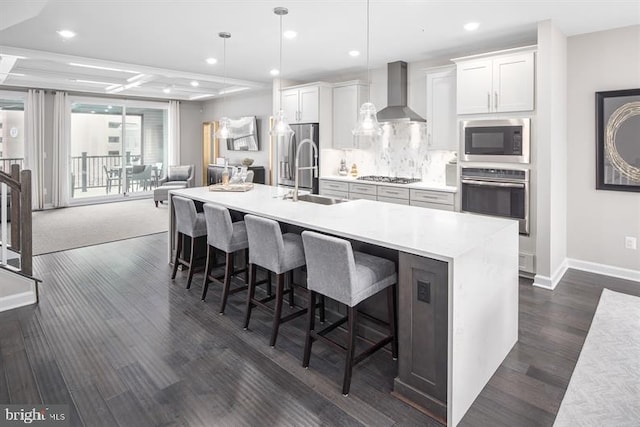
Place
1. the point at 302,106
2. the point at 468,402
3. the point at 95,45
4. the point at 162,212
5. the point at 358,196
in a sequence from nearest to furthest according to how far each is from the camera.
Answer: the point at 468,402 < the point at 95,45 < the point at 358,196 < the point at 302,106 < the point at 162,212

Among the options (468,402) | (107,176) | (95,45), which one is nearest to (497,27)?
(468,402)

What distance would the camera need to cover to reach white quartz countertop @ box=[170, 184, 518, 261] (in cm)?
221

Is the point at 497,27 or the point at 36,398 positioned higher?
the point at 497,27

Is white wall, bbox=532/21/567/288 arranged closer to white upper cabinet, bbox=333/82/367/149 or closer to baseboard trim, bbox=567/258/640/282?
baseboard trim, bbox=567/258/640/282

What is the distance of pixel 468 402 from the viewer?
2182 mm

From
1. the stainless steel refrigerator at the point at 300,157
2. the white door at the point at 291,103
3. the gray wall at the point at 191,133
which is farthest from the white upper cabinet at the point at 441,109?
the gray wall at the point at 191,133

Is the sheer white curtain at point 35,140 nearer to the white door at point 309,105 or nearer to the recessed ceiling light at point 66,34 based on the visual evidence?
the recessed ceiling light at point 66,34

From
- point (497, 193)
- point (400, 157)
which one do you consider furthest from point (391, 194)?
point (497, 193)

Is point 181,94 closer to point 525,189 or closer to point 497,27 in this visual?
point 497,27

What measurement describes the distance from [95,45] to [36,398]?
4366 mm

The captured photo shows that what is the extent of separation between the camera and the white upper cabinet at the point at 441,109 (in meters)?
5.02

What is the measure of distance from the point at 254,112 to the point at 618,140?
6.97m

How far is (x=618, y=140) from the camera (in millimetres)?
4152

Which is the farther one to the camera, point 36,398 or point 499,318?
point 499,318
